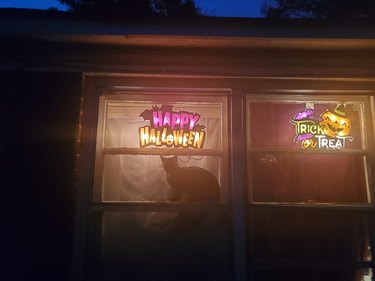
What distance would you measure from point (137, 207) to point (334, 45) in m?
2.35

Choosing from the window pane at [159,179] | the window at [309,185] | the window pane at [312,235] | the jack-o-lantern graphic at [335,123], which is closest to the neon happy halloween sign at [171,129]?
the window pane at [159,179]

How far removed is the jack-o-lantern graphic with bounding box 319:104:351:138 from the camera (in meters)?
3.73

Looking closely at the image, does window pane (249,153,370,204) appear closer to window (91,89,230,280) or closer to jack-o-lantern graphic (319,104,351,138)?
jack-o-lantern graphic (319,104,351,138)

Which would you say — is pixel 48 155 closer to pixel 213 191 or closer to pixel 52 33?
pixel 52 33

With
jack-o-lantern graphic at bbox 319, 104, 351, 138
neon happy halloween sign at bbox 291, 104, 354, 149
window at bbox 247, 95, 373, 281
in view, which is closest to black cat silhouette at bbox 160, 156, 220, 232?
window at bbox 247, 95, 373, 281

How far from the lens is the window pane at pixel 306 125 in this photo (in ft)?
12.2

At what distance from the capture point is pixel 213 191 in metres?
3.60

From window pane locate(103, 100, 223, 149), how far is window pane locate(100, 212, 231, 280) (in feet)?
2.28

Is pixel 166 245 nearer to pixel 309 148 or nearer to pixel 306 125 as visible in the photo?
pixel 309 148

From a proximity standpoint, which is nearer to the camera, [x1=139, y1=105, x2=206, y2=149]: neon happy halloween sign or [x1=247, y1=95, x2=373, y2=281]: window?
[x1=247, y1=95, x2=373, y2=281]: window

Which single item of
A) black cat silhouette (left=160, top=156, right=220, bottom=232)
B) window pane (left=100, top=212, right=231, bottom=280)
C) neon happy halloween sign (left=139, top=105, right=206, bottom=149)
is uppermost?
neon happy halloween sign (left=139, top=105, right=206, bottom=149)

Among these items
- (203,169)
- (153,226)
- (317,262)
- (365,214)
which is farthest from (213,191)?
(365,214)

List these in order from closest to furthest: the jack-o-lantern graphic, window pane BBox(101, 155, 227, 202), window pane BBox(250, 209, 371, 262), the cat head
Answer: window pane BBox(250, 209, 371, 262), window pane BBox(101, 155, 227, 202), the jack-o-lantern graphic, the cat head

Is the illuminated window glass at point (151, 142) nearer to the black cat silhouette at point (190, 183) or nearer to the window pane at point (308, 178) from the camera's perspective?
the black cat silhouette at point (190, 183)
